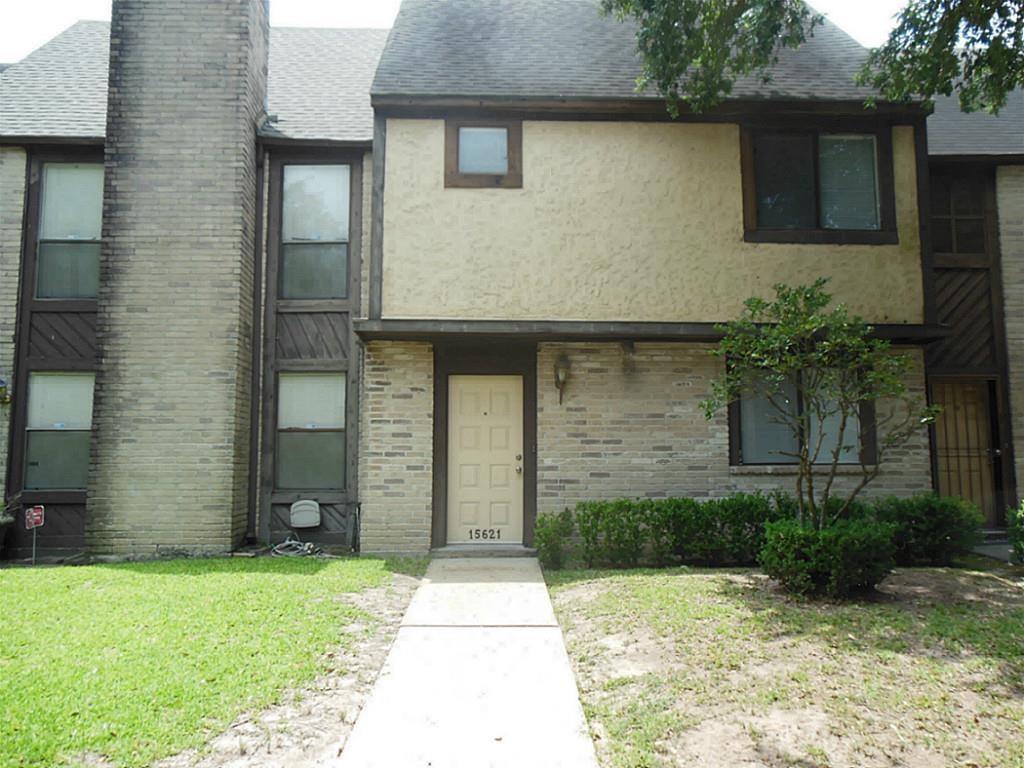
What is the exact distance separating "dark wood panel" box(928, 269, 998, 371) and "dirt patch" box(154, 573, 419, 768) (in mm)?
9038

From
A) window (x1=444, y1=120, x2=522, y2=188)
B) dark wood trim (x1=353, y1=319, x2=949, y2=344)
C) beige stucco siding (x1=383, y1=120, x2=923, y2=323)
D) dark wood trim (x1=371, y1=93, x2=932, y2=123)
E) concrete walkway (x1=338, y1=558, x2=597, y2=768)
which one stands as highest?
dark wood trim (x1=371, y1=93, x2=932, y2=123)

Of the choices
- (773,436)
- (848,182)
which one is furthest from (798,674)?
(848,182)

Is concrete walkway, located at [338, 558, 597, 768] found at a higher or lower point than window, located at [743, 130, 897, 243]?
lower

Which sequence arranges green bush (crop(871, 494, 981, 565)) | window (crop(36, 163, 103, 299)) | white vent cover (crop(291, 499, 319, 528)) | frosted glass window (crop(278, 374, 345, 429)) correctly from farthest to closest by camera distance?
window (crop(36, 163, 103, 299)) < frosted glass window (crop(278, 374, 345, 429)) < white vent cover (crop(291, 499, 319, 528)) < green bush (crop(871, 494, 981, 565))

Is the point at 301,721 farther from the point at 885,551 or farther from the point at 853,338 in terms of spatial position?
the point at 853,338

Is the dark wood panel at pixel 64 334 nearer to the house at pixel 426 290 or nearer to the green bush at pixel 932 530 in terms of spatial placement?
the house at pixel 426 290

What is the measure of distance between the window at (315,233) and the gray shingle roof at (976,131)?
883cm

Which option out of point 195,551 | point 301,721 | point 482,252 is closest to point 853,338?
point 482,252

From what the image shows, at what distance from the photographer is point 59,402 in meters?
9.16

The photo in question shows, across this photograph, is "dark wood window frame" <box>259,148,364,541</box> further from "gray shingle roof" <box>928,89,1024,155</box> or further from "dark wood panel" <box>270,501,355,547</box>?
"gray shingle roof" <box>928,89,1024,155</box>

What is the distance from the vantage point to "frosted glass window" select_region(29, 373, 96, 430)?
29.9ft

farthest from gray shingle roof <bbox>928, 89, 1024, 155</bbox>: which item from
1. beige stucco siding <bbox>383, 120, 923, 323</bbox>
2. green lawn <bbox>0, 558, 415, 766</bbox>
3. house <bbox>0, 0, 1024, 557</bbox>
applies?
green lawn <bbox>0, 558, 415, 766</bbox>

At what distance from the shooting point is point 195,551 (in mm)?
8273

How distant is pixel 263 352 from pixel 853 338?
7397mm
